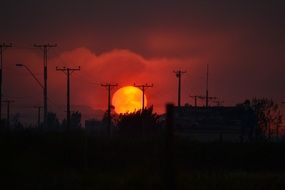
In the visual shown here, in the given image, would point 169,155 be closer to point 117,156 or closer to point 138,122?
point 117,156

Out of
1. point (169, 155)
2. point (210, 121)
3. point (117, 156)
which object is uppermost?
point (169, 155)

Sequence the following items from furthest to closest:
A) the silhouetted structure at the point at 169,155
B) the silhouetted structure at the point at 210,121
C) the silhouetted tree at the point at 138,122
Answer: the silhouetted structure at the point at 210,121 → the silhouetted tree at the point at 138,122 → the silhouetted structure at the point at 169,155

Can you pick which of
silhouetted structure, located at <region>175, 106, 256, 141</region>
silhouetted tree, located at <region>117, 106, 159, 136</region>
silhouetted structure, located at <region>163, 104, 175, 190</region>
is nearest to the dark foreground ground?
silhouetted structure, located at <region>163, 104, 175, 190</region>

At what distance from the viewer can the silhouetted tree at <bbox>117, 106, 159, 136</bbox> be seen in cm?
7775

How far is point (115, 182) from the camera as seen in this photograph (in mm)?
22547

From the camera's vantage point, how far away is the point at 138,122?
78.9 m

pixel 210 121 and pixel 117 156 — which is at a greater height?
pixel 210 121

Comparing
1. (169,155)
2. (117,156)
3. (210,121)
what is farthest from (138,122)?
(169,155)

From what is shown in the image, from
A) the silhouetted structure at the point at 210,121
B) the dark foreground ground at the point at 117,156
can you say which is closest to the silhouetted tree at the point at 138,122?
the silhouetted structure at the point at 210,121

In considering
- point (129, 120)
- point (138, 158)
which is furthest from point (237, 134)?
point (138, 158)

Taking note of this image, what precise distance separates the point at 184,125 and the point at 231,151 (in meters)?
43.1

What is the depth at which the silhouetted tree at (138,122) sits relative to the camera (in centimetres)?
7775

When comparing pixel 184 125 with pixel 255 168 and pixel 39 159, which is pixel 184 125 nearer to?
pixel 255 168

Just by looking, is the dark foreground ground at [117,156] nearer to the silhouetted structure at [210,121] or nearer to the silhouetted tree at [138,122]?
the silhouetted tree at [138,122]
